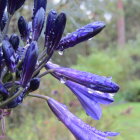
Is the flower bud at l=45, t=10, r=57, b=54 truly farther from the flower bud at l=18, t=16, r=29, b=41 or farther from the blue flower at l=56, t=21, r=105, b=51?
the flower bud at l=18, t=16, r=29, b=41

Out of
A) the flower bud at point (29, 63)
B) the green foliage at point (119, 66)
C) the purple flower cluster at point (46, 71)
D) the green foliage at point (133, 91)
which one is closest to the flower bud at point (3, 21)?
the purple flower cluster at point (46, 71)

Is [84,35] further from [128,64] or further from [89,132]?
[128,64]

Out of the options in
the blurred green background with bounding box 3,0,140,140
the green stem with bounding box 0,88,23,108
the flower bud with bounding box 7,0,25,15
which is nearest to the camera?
the green stem with bounding box 0,88,23,108

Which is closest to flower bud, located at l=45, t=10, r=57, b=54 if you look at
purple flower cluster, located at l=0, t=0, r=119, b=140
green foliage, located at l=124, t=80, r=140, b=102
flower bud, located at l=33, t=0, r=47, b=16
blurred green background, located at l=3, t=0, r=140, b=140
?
purple flower cluster, located at l=0, t=0, r=119, b=140

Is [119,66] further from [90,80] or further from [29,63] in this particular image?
[29,63]

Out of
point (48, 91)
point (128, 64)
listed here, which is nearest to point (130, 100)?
point (128, 64)

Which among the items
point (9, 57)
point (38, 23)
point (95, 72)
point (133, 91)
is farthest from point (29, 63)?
point (133, 91)

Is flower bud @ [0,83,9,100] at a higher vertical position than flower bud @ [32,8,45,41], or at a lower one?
lower
